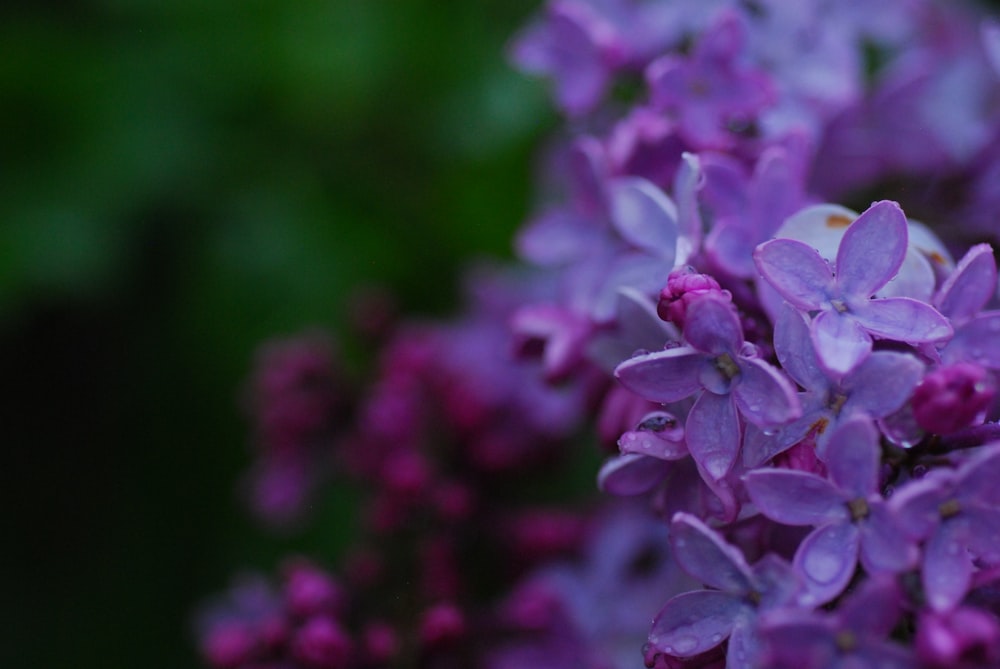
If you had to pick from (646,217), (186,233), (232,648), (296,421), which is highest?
(186,233)

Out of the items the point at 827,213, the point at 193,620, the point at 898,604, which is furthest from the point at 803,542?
the point at 193,620

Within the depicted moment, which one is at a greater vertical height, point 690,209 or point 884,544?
point 690,209

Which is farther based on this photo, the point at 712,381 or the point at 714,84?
the point at 714,84

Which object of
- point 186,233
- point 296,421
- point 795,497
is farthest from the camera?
point 186,233

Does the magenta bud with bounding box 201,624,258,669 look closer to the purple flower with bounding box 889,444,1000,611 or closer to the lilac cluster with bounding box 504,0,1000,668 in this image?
the lilac cluster with bounding box 504,0,1000,668

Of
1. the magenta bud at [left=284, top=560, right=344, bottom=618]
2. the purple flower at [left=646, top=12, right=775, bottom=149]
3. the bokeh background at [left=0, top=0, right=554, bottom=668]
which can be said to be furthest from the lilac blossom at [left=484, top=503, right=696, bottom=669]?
the bokeh background at [left=0, top=0, right=554, bottom=668]

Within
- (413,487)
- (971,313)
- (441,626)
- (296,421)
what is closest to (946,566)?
(971,313)

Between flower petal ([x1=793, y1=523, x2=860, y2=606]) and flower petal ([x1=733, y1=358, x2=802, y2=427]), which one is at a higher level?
flower petal ([x1=733, y1=358, x2=802, y2=427])

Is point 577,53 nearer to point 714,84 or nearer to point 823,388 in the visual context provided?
point 714,84
